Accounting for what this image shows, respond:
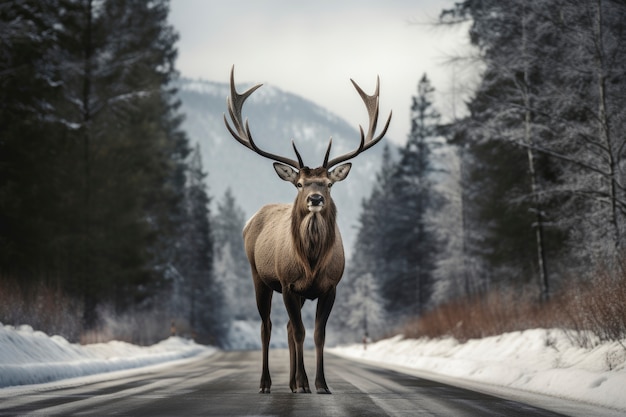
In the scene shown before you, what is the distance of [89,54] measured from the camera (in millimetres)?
26594

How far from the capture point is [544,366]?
42.8 feet

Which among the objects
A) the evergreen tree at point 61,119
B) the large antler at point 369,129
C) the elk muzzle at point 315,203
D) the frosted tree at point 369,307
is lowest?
the frosted tree at point 369,307

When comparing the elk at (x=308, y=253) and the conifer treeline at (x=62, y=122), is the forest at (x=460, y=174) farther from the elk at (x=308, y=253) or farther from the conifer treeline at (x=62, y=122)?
the elk at (x=308, y=253)

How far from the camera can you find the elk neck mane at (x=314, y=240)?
30.4 feet

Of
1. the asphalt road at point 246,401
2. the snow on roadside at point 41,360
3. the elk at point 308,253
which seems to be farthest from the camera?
the snow on roadside at point 41,360

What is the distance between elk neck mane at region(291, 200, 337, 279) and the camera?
9.27m

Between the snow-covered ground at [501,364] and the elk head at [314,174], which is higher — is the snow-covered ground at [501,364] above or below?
below

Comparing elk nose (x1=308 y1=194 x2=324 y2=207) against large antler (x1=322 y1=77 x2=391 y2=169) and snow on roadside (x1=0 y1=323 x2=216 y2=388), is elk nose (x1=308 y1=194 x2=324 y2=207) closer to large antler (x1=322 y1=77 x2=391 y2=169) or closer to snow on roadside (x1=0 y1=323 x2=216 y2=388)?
large antler (x1=322 y1=77 x2=391 y2=169)

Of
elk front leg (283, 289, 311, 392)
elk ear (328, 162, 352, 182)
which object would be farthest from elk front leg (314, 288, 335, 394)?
elk ear (328, 162, 352, 182)

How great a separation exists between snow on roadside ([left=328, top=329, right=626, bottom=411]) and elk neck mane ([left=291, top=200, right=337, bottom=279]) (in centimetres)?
346

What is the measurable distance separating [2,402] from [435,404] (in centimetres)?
456

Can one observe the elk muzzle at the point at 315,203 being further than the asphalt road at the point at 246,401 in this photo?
Yes

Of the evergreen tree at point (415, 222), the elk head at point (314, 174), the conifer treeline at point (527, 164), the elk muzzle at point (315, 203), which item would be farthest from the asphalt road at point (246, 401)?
the evergreen tree at point (415, 222)

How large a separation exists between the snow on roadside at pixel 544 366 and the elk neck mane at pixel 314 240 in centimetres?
346
